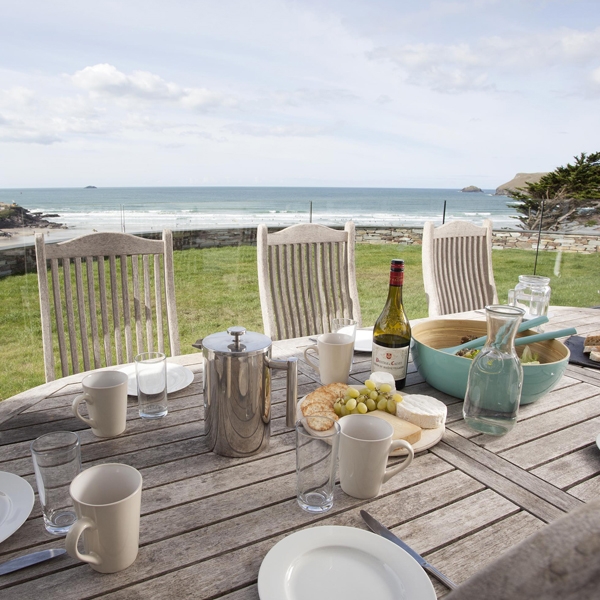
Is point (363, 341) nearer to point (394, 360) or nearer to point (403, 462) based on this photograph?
point (394, 360)

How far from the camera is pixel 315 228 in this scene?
2025 mm

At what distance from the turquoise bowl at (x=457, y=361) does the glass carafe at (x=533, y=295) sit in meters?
0.41

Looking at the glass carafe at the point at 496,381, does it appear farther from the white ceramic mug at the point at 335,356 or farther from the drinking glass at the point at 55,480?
the drinking glass at the point at 55,480

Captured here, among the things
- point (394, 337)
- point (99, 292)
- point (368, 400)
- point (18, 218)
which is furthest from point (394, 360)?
point (18, 218)

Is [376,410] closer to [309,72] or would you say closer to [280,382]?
[280,382]

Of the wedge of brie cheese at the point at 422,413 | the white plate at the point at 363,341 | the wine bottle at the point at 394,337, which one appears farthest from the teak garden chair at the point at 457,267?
the wedge of brie cheese at the point at 422,413

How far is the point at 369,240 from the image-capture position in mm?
7082

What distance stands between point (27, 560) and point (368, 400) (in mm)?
626

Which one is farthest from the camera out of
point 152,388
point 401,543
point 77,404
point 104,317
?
point 104,317

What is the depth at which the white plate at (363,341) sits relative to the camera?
1427 mm

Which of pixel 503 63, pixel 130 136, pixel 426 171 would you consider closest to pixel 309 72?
pixel 503 63

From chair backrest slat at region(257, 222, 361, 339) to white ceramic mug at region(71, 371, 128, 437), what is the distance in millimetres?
975

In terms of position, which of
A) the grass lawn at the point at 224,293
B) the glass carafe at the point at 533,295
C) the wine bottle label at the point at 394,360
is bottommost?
the grass lawn at the point at 224,293

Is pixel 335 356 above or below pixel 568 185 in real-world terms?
below
